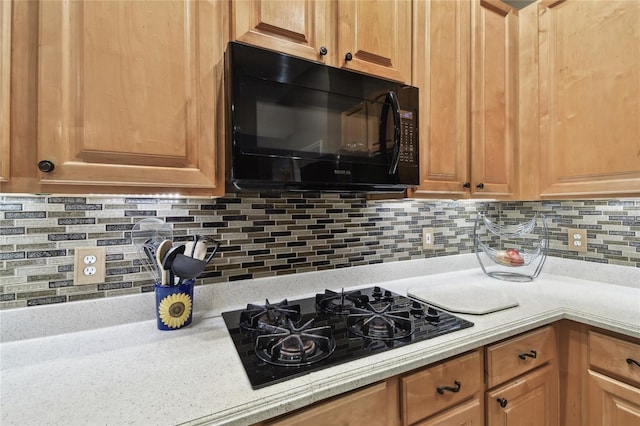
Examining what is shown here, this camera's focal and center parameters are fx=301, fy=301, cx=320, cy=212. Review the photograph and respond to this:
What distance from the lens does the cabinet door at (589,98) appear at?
1251 mm

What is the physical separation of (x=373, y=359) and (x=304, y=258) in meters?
0.65

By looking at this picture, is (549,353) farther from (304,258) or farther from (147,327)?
(147,327)

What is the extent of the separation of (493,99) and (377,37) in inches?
28.5

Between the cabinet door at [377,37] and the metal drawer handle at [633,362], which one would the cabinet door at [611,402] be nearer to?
the metal drawer handle at [633,362]

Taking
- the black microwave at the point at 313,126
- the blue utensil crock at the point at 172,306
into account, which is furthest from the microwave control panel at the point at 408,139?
the blue utensil crock at the point at 172,306

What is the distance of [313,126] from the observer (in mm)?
990

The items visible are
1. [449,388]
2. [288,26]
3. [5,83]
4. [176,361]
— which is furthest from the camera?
[288,26]

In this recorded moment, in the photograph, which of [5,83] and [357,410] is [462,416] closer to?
[357,410]

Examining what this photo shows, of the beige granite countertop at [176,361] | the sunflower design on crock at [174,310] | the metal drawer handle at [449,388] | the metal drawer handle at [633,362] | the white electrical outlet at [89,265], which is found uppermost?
the white electrical outlet at [89,265]

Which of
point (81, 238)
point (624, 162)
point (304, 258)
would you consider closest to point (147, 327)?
point (81, 238)

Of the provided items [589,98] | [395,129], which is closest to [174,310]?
[395,129]

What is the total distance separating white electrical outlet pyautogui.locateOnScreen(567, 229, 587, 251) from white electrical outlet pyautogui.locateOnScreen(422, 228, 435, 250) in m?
0.73

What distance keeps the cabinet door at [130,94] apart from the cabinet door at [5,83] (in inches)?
A: 2.3

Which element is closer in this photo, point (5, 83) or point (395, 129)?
point (5, 83)
